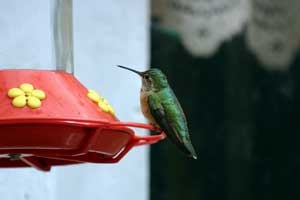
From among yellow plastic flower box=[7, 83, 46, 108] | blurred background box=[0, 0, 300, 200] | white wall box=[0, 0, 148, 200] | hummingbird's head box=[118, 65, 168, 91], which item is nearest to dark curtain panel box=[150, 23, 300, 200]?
blurred background box=[0, 0, 300, 200]

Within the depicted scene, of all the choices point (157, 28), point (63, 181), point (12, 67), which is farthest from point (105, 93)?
point (12, 67)

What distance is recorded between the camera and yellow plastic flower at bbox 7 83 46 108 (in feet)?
7.75

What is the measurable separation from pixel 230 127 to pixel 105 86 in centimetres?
113

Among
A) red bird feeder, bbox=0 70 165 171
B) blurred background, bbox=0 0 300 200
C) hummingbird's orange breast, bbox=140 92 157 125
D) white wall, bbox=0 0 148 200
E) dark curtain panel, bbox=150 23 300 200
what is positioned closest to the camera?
red bird feeder, bbox=0 70 165 171

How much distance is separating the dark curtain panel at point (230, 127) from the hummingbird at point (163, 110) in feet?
5.20

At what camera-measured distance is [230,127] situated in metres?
5.12

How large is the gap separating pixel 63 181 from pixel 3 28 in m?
1.24

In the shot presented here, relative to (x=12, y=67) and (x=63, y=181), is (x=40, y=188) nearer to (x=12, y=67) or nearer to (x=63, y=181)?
(x=63, y=181)

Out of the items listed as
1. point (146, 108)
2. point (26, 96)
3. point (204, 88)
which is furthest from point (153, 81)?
point (204, 88)

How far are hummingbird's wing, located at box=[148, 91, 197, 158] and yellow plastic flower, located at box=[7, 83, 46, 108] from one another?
23.0 inches

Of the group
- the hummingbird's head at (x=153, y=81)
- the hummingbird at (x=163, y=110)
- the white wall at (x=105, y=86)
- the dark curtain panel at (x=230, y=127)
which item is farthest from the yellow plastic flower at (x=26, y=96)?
the dark curtain panel at (x=230, y=127)

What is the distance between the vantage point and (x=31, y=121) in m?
2.30

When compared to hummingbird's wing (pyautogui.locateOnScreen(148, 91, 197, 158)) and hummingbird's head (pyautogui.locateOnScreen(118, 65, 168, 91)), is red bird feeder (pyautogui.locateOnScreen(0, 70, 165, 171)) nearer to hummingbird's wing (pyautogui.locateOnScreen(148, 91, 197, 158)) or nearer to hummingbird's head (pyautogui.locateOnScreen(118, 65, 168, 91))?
hummingbird's wing (pyautogui.locateOnScreen(148, 91, 197, 158))

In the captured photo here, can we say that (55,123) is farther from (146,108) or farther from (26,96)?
(146,108)
